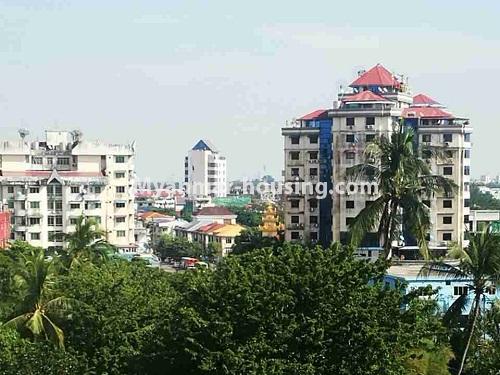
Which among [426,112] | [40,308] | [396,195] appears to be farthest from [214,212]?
[40,308]

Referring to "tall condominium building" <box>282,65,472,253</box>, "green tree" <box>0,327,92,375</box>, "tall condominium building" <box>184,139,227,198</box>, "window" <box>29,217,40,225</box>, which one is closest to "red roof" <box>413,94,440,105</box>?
"tall condominium building" <box>282,65,472,253</box>

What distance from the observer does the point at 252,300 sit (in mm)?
15711

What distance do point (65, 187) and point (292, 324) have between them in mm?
44047

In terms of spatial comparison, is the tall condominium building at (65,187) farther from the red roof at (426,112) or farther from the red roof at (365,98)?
the red roof at (426,112)

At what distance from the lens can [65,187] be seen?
189 feet

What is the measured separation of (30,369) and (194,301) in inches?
124

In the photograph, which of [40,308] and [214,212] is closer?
[40,308]

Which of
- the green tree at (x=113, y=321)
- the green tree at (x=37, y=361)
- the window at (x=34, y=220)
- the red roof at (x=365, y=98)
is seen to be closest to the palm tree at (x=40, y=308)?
the green tree at (x=113, y=321)

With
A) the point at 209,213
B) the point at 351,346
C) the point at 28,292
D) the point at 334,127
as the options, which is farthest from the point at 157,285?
the point at 209,213

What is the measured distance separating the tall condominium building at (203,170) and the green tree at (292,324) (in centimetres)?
12909

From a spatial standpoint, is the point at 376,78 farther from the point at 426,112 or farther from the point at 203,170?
the point at 203,170

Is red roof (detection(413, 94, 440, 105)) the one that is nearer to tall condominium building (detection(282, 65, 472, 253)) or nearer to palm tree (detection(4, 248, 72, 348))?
tall condominium building (detection(282, 65, 472, 253))

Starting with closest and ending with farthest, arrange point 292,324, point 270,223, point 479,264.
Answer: point 292,324, point 479,264, point 270,223

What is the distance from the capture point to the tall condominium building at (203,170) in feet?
487
